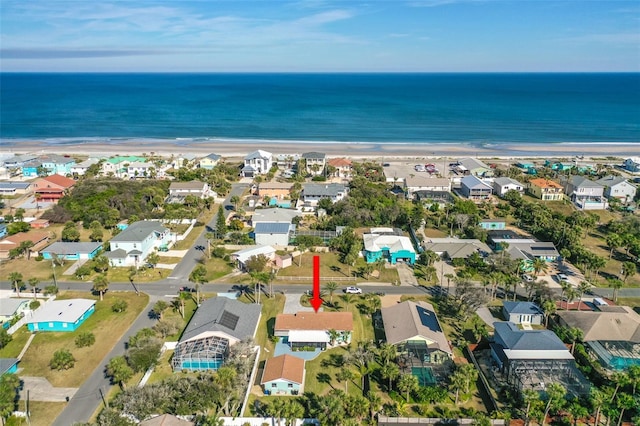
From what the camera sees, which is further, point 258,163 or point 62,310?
point 258,163

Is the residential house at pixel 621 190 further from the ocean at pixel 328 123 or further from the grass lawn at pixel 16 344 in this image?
the grass lawn at pixel 16 344

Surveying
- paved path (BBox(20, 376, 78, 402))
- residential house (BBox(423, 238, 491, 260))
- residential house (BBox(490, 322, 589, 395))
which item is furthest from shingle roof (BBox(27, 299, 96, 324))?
residential house (BBox(423, 238, 491, 260))

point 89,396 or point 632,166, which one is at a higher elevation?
point 632,166

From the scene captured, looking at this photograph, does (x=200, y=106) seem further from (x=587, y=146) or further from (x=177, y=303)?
(x=177, y=303)

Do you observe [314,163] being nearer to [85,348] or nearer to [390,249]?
[390,249]

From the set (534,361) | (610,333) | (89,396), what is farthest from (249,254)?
(610,333)

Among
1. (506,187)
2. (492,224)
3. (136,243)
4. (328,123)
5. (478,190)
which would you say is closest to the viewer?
(136,243)
